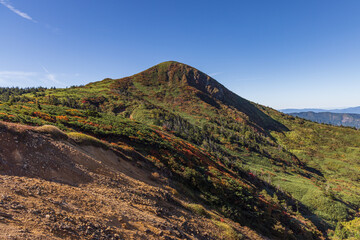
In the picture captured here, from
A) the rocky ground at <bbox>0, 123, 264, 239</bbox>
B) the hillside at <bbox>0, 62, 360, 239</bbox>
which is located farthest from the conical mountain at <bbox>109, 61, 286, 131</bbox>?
the rocky ground at <bbox>0, 123, 264, 239</bbox>

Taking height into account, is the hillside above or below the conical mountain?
below

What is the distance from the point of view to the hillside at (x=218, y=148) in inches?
866

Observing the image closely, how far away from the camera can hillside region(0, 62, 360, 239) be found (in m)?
22.0

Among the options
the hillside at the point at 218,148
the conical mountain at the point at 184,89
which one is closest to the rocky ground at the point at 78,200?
the hillside at the point at 218,148

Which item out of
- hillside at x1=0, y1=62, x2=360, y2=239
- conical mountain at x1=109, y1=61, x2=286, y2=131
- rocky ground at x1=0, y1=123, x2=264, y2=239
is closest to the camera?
rocky ground at x1=0, y1=123, x2=264, y2=239

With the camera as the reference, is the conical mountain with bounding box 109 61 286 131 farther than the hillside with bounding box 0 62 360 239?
Yes

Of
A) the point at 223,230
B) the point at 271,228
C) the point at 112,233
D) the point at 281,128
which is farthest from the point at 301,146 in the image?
the point at 112,233

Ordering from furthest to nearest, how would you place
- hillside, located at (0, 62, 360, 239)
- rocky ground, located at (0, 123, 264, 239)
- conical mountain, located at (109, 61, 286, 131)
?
conical mountain, located at (109, 61, 286, 131)
hillside, located at (0, 62, 360, 239)
rocky ground, located at (0, 123, 264, 239)

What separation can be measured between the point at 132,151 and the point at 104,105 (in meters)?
79.2

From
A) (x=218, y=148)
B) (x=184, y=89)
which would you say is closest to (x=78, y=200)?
(x=218, y=148)

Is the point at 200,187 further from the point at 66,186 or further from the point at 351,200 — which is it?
the point at 351,200

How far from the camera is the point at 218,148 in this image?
66.4 metres

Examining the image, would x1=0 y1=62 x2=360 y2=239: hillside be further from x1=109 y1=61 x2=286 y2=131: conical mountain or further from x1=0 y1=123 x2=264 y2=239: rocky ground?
x1=0 y1=123 x2=264 y2=239: rocky ground

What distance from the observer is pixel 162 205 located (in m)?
14.4
